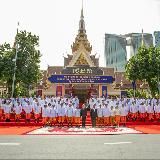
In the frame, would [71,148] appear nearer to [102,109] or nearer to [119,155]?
[119,155]

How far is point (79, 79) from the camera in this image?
139 feet

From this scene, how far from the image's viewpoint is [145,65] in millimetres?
39875

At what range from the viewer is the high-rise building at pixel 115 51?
413ft

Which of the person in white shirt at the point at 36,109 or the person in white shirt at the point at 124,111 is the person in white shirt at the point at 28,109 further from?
the person in white shirt at the point at 124,111

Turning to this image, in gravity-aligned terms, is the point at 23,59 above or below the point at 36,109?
above

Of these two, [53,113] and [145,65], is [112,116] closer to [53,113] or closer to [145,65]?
[53,113]

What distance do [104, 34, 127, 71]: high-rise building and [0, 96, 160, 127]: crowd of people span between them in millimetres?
97220

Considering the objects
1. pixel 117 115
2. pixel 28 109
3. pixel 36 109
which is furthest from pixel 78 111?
pixel 28 109

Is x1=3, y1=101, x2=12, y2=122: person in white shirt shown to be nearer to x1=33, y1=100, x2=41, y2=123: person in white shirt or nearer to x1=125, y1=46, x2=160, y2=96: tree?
x1=33, y1=100, x2=41, y2=123: person in white shirt

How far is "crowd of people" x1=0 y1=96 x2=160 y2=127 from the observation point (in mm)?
22422

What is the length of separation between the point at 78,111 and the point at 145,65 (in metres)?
19.3

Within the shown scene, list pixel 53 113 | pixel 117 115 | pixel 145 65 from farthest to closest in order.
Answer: pixel 145 65
pixel 117 115
pixel 53 113

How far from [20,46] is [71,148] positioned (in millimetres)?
20697

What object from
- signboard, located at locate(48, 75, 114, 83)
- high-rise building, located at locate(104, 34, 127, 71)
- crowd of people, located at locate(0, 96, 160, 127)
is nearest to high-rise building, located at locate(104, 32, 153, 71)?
high-rise building, located at locate(104, 34, 127, 71)
